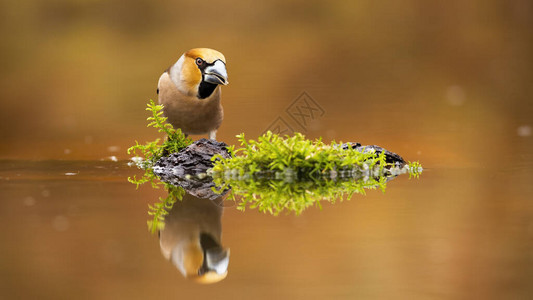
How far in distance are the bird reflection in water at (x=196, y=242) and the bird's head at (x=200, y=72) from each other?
5.73 feet

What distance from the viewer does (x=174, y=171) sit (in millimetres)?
5223

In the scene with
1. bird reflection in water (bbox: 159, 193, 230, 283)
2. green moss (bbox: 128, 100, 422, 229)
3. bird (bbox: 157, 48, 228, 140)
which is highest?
bird (bbox: 157, 48, 228, 140)

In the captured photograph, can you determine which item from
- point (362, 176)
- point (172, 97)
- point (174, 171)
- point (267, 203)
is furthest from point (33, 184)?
point (362, 176)

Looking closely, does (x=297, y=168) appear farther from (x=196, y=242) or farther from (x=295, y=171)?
(x=196, y=242)

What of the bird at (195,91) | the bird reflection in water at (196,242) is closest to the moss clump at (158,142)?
the bird at (195,91)

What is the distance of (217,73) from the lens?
5383mm

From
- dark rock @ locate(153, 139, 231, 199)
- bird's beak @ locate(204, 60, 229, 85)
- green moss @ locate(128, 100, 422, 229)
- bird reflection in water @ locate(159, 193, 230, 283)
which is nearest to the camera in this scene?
bird reflection in water @ locate(159, 193, 230, 283)

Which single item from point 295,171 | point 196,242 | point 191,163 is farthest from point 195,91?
point 196,242

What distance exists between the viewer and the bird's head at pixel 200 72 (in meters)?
5.41

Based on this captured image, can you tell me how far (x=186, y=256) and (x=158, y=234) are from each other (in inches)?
13.4

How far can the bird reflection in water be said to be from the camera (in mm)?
2734

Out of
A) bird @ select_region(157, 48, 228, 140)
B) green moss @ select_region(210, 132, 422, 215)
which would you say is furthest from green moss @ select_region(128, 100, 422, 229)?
bird @ select_region(157, 48, 228, 140)

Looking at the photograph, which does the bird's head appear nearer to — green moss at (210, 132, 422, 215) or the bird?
the bird

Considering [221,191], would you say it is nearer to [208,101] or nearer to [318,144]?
[318,144]
